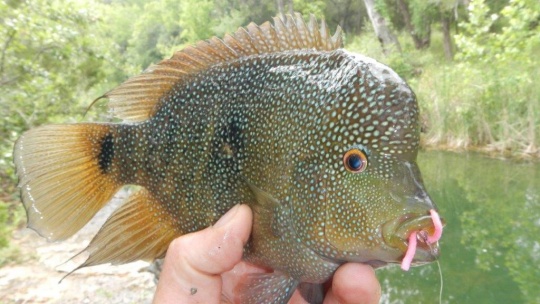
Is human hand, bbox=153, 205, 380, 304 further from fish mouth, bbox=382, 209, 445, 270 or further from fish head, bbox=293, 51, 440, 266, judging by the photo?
fish mouth, bbox=382, 209, 445, 270

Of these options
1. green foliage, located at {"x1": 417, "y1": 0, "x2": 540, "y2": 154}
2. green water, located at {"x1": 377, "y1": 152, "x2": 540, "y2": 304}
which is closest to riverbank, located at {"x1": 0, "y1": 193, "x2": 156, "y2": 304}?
green water, located at {"x1": 377, "y1": 152, "x2": 540, "y2": 304}

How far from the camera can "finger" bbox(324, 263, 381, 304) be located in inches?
58.7

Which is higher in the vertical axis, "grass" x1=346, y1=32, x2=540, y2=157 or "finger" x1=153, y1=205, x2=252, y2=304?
"finger" x1=153, y1=205, x2=252, y2=304

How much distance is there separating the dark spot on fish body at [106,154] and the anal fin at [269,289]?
2.51 ft

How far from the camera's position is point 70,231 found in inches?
68.2

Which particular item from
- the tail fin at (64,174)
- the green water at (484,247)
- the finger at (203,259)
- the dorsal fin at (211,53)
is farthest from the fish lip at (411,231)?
the green water at (484,247)

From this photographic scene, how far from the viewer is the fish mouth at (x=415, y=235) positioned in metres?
1.26

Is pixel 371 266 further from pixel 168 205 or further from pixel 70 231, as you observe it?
pixel 70 231

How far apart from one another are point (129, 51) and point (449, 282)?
45.6 metres

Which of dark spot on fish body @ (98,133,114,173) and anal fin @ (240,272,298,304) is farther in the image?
dark spot on fish body @ (98,133,114,173)

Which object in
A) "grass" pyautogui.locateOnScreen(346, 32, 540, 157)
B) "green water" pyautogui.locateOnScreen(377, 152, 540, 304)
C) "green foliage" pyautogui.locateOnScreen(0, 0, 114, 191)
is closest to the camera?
"green water" pyautogui.locateOnScreen(377, 152, 540, 304)

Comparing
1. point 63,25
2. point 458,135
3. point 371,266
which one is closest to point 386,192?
point 371,266

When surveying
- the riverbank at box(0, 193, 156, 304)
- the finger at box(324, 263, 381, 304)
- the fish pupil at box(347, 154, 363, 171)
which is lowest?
the riverbank at box(0, 193, 156, 304)

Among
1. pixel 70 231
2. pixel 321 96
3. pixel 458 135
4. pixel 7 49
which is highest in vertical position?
pixel 7 49
